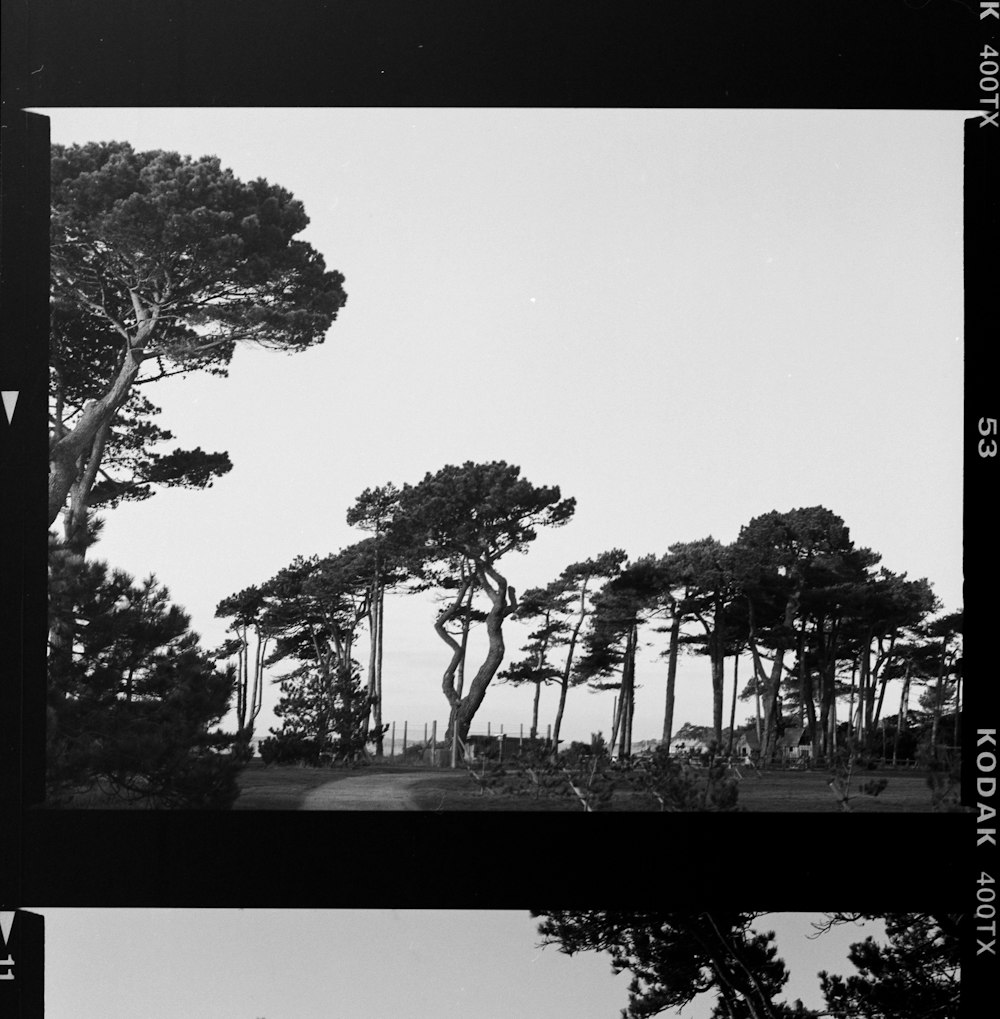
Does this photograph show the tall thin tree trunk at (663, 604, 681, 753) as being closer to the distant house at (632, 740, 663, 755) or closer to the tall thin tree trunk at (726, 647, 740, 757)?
the distant house at (632, 740, 663, 755)

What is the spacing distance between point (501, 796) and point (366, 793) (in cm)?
56

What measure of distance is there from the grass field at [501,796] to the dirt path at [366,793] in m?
0.03

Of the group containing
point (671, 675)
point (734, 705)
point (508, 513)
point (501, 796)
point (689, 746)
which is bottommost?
point (501, 796)

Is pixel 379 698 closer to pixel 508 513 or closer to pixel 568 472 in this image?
pixel 508 513

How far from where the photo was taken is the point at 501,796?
4.47m

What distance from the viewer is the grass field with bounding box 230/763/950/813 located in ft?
14.4

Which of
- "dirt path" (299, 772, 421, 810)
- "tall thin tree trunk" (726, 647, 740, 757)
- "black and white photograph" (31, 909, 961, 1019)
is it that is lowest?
"black and white photograph" (31, 909, 961, 1019)

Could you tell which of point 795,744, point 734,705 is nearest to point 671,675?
point 734,705

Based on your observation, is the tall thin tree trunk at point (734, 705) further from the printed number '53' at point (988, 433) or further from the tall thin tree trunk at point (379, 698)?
the printed number '53' at point (988, 433)

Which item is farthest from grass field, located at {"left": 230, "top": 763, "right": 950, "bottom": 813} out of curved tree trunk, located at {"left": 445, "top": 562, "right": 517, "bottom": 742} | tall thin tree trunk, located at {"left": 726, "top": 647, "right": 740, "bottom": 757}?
Result: curved tree trunk, located at {"left": 445, "top": 562, "right": 517, "bottom": 742}

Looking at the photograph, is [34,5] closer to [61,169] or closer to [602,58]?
[602,58]

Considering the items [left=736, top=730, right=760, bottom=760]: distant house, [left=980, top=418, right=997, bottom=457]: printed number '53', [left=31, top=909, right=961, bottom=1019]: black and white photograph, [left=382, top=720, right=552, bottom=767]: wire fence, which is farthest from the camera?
[left=31, top=909, right=961, bottom=1019]: black and white photograph

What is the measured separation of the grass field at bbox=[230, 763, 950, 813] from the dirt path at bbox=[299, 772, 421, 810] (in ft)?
0.08

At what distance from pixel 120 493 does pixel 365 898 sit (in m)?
2.82
